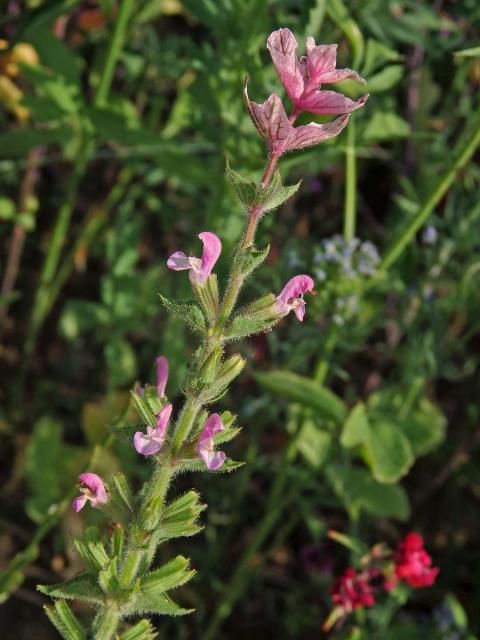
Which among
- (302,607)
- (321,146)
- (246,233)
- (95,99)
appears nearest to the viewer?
(246,233)

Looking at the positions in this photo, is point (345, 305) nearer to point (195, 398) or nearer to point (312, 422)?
point (312, 422)

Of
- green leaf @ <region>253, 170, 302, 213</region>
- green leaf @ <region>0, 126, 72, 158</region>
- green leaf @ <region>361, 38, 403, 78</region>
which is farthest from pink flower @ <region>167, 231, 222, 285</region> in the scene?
green leaf @ <region>0, 126, 72, 158</region>

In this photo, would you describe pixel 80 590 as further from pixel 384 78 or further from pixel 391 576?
pixel 384 78

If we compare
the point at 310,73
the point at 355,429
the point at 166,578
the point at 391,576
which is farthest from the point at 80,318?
the point at 310,73

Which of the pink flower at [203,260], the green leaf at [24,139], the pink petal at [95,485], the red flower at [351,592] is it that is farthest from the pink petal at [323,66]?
the green leaf at [24,139]

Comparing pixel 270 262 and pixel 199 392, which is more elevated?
pixel 199 392

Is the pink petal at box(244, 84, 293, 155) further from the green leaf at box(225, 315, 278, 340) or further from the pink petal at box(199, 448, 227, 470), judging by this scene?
the pink petal at box(199, 448, 227, 470)

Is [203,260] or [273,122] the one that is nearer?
[273,122]

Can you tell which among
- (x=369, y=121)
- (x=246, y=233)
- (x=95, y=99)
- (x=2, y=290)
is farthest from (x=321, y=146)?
(x=2, y=290)
